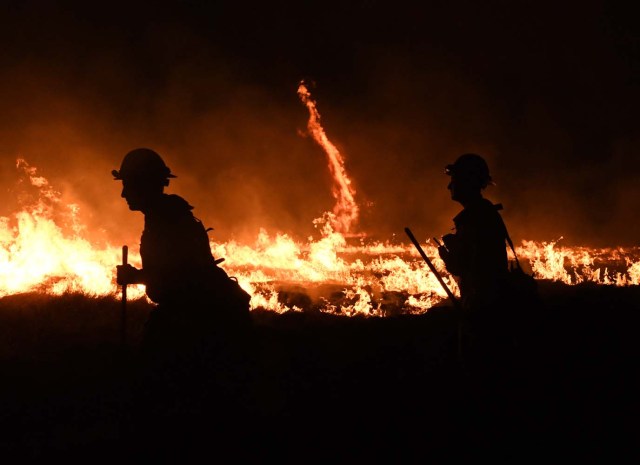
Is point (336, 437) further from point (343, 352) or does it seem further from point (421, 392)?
point (343, 352)

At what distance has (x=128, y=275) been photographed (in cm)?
410

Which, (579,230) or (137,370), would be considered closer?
(137,370)

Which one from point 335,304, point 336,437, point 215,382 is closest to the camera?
point 215,382

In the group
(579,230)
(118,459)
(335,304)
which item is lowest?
(118,459)

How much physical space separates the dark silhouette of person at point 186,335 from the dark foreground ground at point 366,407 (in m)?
0.04

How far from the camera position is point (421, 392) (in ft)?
18.2

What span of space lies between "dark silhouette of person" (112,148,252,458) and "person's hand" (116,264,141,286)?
19cm

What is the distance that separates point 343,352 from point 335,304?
6987mm

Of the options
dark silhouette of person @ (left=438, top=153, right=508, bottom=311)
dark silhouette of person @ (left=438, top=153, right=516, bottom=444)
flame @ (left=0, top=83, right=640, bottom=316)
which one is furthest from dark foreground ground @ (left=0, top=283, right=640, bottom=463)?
flame @ (left=0, top=83, right=640, bottom=316)

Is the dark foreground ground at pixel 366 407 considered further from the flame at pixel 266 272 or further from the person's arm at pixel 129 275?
the flame at pixel 266 272

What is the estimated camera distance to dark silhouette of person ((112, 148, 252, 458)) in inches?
146

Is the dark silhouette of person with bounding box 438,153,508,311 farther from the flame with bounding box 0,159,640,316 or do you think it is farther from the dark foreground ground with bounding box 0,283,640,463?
the flame with bounding box 0,159,640,316

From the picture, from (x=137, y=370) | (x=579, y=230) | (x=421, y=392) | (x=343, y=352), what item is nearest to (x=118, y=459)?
(x=137, y=370)

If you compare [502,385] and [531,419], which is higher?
[502,385]
